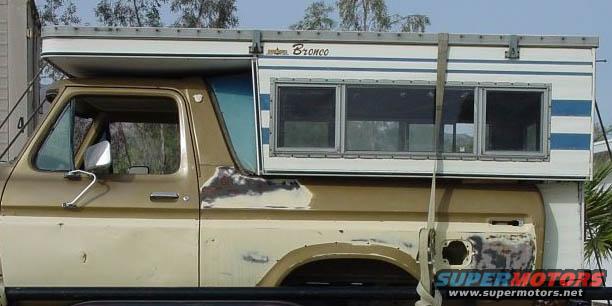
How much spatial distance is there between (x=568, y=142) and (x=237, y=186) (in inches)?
70.9

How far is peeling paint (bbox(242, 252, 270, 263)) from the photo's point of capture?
12.6ft

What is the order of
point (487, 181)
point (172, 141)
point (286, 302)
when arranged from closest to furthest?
point (286, 302), point (487, 181), point (172, 141)

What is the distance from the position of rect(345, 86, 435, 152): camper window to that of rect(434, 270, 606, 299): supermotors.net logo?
27.6 inches

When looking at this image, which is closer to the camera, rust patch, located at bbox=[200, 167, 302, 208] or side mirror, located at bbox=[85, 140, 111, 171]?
side mirror, located at bbox=[85, 140, 111, 171]

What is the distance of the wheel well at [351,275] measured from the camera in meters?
4.08

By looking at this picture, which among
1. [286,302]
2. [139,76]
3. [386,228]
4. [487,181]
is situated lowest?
[286,302]

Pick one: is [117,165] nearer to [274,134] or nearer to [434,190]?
[274,134]

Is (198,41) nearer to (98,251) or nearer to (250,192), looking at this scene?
(250,192)

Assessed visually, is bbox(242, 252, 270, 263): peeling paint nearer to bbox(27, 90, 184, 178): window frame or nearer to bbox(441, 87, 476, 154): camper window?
bbox(27, 90, 184, 178): window frame

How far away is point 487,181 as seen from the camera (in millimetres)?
3984

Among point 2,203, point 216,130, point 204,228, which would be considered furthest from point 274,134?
point 2,203

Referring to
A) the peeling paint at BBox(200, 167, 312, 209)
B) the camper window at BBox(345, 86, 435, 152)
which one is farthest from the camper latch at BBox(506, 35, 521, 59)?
the peeling paint at BBox(200, 167, 312, 209)

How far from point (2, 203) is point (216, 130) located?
1.19 meters

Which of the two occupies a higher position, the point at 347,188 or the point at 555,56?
the point at 555,56
